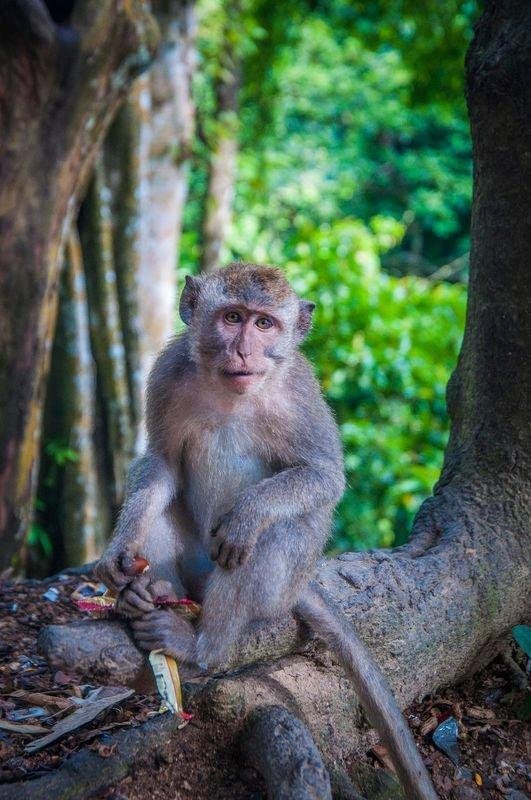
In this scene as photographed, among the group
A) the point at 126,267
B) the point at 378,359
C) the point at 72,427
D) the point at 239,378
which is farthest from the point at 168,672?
the point at 378,359

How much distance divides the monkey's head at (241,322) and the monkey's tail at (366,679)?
2.84ft

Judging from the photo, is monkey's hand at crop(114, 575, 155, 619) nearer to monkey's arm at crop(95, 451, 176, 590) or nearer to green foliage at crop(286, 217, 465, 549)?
monkey's arm at crop(95, 451, 176, 590)

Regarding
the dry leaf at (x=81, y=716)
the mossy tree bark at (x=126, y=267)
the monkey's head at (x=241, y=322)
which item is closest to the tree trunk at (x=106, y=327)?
the mossy tree bark at (x=126, y=267)

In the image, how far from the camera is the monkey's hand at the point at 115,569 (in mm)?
3119

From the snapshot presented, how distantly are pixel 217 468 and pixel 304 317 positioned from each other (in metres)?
0.75

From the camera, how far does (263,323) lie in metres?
3.51

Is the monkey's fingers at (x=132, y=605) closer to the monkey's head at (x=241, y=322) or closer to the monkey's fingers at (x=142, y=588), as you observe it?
the monkey's fingers at (x=142, y=588)

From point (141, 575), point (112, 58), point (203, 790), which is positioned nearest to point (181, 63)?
point (112, 58)

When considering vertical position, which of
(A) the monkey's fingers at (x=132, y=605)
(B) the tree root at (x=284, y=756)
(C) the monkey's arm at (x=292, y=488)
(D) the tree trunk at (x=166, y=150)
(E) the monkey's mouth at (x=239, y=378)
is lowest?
(B) the tree root at (x=284, y=756)

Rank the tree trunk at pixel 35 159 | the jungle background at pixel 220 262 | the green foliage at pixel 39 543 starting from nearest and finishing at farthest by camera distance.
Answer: the tree trunk at pixel 35 159 < the green foliage at pixel 39 543 < the jungle background at pixel 220 262

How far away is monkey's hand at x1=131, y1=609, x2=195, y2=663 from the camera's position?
2.92m

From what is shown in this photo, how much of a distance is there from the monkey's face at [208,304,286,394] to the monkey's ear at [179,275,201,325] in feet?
0.62

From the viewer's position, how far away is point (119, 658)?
2.80m

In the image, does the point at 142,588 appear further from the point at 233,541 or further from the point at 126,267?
the point at 126,267
